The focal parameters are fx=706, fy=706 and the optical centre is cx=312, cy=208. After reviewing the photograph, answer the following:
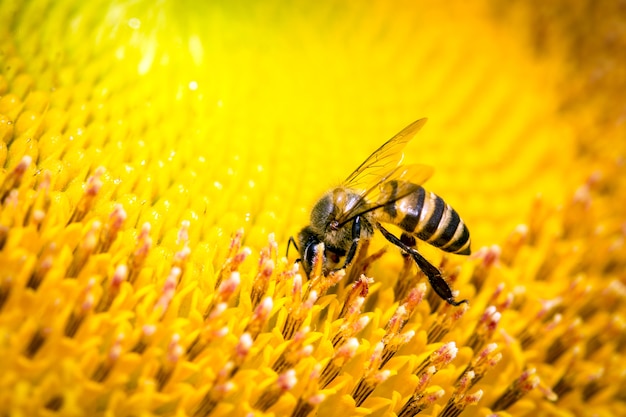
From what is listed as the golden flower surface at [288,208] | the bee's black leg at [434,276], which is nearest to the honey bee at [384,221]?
the bee's black leg at [434,276]

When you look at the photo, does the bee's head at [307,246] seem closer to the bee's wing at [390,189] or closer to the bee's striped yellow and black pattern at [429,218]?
the bee's wing at [390,189]

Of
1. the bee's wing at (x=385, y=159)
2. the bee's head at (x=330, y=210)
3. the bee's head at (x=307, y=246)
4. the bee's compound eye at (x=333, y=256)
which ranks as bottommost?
the bee's compound eye at (x=333, y=256)

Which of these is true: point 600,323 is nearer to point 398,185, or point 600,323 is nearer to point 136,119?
point 398,185

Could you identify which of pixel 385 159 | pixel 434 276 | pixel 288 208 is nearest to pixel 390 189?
pixel 385 159

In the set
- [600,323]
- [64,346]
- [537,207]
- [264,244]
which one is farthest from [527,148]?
[64,346]

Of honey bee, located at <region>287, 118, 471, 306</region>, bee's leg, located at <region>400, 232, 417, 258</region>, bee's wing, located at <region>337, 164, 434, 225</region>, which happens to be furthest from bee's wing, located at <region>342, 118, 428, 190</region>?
bee's leg, located at <region>400, 232, 417, 258</region>

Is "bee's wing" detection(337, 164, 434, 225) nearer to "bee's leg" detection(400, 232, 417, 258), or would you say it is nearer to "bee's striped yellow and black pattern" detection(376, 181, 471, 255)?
"bee's striped yellow and black pattern" detection(376, 181, 471, 255)
